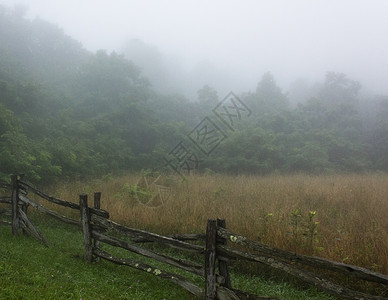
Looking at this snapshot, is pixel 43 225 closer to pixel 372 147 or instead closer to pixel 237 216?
pixel 237 216

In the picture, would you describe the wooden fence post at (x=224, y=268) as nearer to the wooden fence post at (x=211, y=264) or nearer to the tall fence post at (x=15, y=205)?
the wooden fence post at (x=211, y=264)

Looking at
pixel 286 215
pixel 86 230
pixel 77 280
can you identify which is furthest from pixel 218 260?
pixel 286 215

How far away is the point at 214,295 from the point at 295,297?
1360 millimetres

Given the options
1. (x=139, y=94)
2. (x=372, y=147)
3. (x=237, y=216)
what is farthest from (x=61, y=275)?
(x=372, y=147)

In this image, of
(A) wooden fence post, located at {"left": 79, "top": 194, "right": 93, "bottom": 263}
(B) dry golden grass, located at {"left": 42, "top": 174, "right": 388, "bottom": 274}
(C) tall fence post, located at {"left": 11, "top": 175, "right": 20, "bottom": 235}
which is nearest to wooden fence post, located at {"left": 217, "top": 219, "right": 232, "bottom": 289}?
(B) dry golden grass, located at {"left": 42, "top": 174, "right": 388, "bottom": 274}

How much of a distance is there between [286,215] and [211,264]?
3602mm

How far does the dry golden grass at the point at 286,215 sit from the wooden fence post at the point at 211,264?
2.25 metres

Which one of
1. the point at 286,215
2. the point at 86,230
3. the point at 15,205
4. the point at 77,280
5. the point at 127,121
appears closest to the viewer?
the point at 77,280

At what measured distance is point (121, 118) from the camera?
76.2 ft

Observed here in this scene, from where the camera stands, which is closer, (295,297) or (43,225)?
(295,297)

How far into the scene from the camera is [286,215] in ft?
22.0

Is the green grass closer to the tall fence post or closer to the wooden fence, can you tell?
the wooden fence

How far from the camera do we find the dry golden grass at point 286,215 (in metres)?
5.16

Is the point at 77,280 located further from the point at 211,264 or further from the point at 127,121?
the point at 127,121
